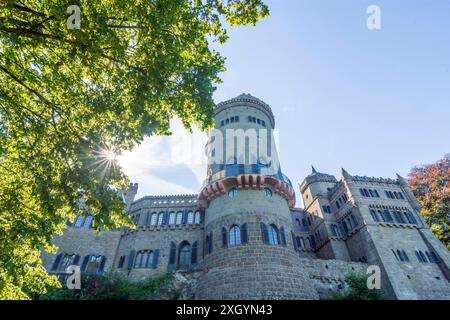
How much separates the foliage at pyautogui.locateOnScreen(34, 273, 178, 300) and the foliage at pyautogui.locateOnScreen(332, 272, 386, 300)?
13133mm

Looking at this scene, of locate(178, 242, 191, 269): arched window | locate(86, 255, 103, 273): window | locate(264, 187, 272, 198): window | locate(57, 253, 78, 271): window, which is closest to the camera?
locate(264, 187, 272, 198): window

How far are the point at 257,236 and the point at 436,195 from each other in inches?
1188

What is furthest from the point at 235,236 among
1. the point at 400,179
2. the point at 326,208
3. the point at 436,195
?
the point at 436,195

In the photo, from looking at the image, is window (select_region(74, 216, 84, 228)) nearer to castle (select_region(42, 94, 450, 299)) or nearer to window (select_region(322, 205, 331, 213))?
castle (select_region(42, 94, 450, 299))

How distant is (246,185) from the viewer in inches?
793

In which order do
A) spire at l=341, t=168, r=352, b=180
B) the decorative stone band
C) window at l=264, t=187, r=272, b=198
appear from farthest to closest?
spire at l=341, t=168, r=352, b=180
window at l=264, t=187, r=272, b=198
the decorative stone band

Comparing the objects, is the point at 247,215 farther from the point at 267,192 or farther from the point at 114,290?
the point at 114,290

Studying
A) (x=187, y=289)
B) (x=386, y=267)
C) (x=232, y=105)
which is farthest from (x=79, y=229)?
(x=386, y=267)

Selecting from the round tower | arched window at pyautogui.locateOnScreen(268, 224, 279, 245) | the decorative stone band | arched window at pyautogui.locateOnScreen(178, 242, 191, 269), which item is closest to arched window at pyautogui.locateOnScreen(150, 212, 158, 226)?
arched window at pyautogui.locateOnScreen(178, 242, 191, 269)

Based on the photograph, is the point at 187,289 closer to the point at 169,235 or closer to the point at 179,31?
the point at 169,235

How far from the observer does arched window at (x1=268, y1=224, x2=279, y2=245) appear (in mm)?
17677

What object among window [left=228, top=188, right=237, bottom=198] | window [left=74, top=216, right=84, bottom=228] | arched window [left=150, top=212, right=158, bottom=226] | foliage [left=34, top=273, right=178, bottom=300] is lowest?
foliage [left=34, top=273, right=178, bottom=300]

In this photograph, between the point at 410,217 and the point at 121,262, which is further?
the point at 410,217
